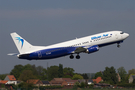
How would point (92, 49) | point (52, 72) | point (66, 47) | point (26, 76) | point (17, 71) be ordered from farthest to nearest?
point (52, 72), point (17, 71), point (26, 76), point (92, 49), point (66, 47)

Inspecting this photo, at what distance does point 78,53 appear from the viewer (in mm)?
96000

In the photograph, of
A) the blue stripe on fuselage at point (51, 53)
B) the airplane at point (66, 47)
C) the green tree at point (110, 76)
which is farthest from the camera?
the green tree at point (110, 76)

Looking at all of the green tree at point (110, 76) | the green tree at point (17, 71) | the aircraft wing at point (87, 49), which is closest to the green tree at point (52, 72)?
the green tree at point (17, 71)

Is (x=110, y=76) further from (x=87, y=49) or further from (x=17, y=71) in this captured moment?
(x=87, y=49)

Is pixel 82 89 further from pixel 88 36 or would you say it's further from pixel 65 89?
pixel 88 36

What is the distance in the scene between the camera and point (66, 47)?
91.1 meters

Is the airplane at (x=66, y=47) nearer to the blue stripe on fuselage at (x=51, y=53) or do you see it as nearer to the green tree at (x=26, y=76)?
the blue stripe on fuselage at (x=51, y=53)

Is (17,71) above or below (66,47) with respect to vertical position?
below

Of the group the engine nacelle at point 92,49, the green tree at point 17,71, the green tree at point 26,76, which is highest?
the engine nacelle at point 92,49

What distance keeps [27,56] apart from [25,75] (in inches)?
710

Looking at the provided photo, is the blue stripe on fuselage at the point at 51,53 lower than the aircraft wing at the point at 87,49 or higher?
lower

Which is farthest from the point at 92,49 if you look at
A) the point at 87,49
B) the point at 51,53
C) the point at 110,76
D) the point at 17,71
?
the point at 110,76

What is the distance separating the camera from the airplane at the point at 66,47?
287ft

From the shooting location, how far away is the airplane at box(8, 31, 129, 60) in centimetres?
8762
